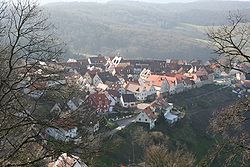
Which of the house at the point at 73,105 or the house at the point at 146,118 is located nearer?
the house at the point at 73,105

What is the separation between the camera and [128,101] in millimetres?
41469

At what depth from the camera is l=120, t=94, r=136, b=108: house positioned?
41069 mm

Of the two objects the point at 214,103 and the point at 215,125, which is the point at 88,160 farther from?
the point at 214,103

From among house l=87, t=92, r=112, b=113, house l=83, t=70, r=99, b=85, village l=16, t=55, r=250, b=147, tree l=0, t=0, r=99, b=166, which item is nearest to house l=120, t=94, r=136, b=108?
village l=16, t=55, r=250, b=147

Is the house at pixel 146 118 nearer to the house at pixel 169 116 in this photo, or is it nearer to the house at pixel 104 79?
the house at pixel 169 116

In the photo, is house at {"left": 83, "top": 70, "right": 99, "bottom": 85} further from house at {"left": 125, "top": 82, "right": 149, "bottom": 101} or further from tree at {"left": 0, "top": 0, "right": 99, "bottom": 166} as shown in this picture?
tree at {"left": 0, "top": 0, "right": 99, "bottom": 166}

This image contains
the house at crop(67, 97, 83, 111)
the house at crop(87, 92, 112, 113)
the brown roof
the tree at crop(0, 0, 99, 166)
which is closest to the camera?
the tree at crop(0, 0, 99, 166)

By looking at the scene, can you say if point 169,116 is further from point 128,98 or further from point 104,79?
point 104,79

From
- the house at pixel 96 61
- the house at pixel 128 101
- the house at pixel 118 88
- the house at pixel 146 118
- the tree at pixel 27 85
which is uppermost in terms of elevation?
the tree at pixel 27 85

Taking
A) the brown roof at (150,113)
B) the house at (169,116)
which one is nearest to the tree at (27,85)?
the brown roof at (150,113)

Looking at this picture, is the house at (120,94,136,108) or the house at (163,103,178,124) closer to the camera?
the house at (163,103,178,124)

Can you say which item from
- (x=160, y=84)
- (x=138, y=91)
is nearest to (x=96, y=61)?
(x=160, y=84)

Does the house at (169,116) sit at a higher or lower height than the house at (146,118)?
lower

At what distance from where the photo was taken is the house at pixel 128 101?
1617 inches
